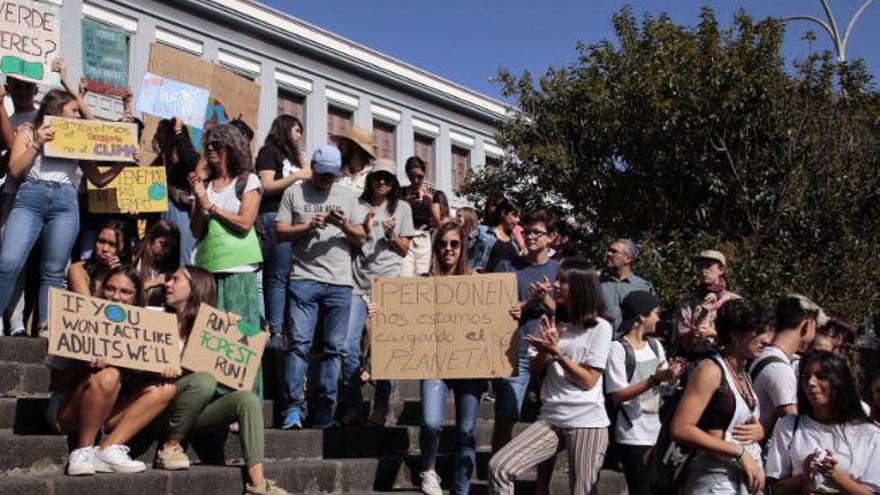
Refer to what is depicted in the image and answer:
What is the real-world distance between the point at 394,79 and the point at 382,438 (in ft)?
108

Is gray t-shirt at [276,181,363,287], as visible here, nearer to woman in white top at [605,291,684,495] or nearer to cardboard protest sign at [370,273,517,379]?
cardboard protest sign at [370,273,517,379]

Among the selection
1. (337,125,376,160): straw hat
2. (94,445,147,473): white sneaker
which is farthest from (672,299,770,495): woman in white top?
(337,125,376,160): straw hat

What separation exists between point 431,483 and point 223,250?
6.94 feet

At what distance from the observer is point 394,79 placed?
1588 inches

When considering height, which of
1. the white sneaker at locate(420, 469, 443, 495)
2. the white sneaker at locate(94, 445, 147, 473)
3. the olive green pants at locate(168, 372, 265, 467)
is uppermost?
the olive green pants at locate(168, 372, 265, 467)

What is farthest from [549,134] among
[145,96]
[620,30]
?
[145,96]

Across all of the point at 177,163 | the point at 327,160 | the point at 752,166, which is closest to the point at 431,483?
the point at 327,160

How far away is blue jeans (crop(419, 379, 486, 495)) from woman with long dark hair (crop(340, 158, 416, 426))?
87 cm

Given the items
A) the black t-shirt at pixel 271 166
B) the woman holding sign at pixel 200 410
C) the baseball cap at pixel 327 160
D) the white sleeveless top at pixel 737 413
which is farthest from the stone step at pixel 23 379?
the white sleeveless top at pixel 737 413

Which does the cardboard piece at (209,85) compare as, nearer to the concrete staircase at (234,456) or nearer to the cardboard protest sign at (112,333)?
the concrete staircase at (234,456)

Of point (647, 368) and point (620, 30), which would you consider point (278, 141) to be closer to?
point (647, 368)

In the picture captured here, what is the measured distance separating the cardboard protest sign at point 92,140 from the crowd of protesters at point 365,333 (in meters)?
0.12

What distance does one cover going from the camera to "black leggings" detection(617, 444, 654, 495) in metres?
7.33

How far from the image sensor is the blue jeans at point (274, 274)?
870cm
